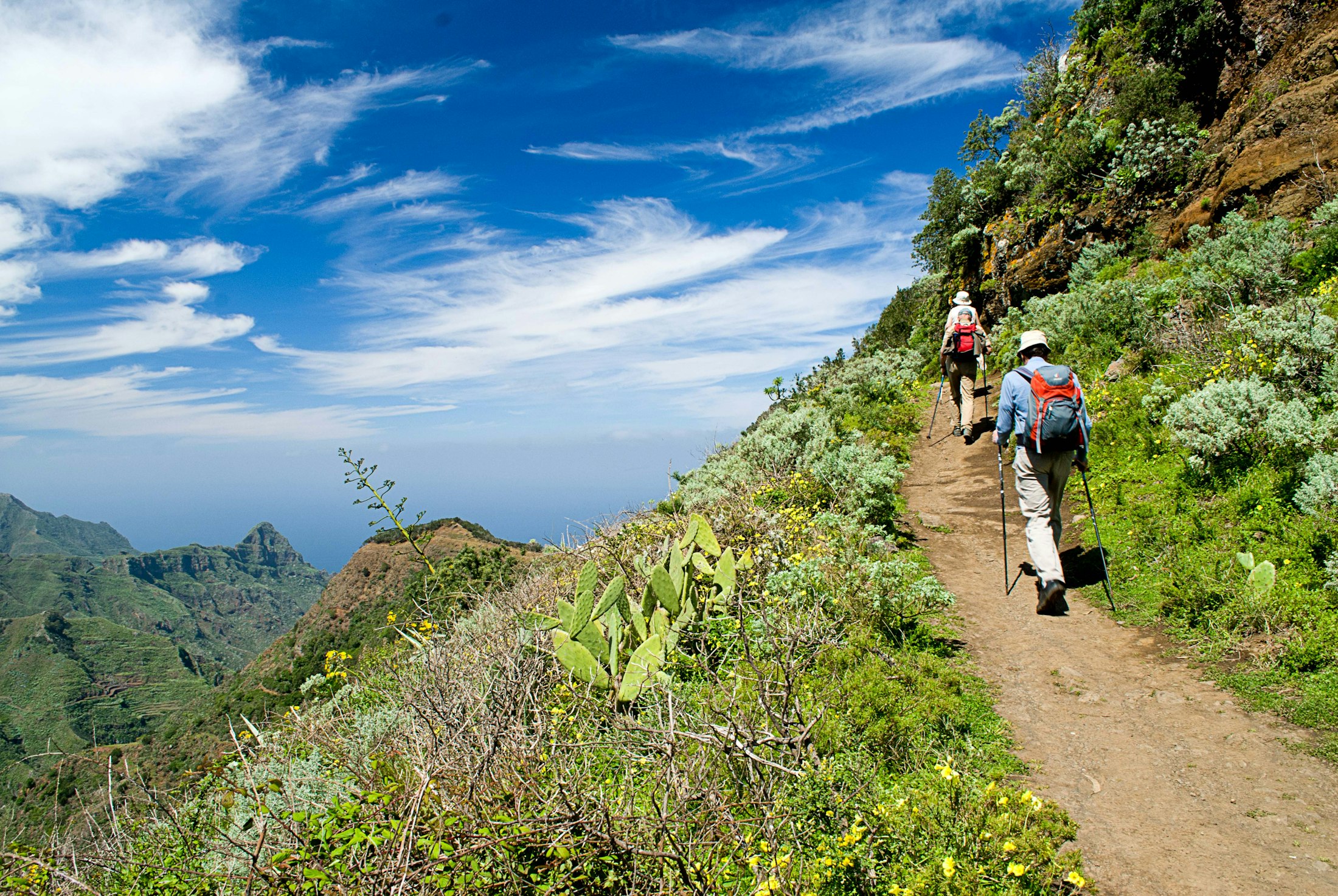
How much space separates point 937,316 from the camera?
2139cm

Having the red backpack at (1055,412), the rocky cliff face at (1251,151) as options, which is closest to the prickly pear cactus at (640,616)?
the red backpack at (1055,412)

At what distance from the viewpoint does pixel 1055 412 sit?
5.67 meters

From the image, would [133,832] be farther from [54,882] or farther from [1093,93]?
[1093,93]

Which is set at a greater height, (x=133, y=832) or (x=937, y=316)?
(x=937, y=316)

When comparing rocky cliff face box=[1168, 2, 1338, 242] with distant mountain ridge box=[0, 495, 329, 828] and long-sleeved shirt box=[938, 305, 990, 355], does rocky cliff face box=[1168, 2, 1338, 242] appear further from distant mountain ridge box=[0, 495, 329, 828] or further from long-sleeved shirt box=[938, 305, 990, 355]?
distant mountain ridge box=[0, 495, 329, 828]

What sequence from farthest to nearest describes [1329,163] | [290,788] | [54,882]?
[1329,163]
[290,788]
[54,882]

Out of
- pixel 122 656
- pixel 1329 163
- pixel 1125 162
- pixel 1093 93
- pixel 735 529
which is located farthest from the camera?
pixel 122 656

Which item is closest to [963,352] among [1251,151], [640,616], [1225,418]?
[1225,418]

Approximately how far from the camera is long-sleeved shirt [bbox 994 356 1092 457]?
578 centimetres

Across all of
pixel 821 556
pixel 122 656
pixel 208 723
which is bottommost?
pixel 122 656

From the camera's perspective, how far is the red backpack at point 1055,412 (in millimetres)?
5672

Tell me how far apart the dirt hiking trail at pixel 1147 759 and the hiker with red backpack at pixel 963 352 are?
5.02 metres

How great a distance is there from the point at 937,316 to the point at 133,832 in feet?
74.2

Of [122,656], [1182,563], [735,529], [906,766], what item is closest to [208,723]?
[735,529]
